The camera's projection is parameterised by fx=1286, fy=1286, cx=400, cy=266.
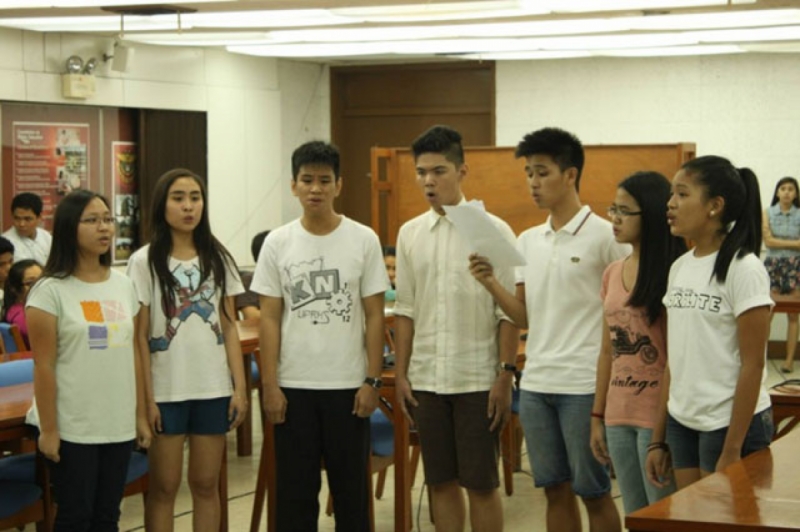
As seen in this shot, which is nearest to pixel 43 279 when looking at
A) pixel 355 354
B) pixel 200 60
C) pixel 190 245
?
pixel 190 245

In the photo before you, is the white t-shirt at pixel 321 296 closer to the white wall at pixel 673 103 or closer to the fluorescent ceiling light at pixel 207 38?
the fluorescent ceiling light at pixel 207 38

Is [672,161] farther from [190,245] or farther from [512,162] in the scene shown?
[190,245]

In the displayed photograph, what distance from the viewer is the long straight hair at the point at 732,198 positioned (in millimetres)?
3479

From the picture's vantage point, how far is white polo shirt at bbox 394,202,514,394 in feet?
14.1

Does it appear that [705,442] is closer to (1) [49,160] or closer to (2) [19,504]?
(2) [19,504]

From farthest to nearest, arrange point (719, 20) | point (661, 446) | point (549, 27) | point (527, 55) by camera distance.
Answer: point (527, 55) → point (549, 27) → point (719, 20) → point (661, 446)

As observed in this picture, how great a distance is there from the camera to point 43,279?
13.5ft

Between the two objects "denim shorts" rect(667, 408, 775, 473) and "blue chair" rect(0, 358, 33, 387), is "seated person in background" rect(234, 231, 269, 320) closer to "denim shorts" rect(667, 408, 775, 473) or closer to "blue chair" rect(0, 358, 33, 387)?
"blue chair" rect(0, 358, 33, 387)

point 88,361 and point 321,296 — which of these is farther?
point 321,296

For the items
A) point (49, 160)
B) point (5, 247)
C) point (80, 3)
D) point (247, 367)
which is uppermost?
point (80, 3)

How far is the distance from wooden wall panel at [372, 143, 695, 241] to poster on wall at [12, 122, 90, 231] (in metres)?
2.82

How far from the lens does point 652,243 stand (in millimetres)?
3814

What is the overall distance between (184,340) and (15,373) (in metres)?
1.04

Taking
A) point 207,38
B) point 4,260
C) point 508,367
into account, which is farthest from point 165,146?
point 508,367
